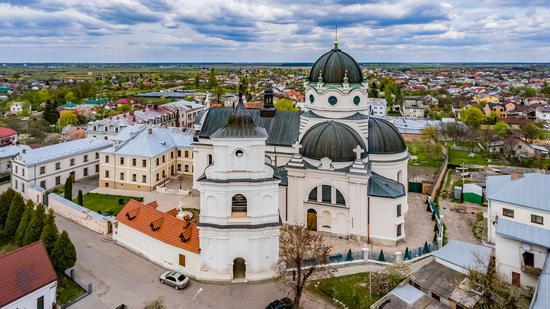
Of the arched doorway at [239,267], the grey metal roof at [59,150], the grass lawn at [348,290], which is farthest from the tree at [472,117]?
the arched doorway at [239,267]

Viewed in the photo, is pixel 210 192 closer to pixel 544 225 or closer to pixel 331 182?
pixel 331 182

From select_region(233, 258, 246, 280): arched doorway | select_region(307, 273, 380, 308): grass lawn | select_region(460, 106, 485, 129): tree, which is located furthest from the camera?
select_region(460, 106, 485, 129): tree

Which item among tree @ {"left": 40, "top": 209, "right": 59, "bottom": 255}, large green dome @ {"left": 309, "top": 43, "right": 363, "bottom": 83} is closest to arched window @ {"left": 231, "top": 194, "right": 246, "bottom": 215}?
tree @ {"left": 40, "top": 209, "right": 59, "bottom": 255}

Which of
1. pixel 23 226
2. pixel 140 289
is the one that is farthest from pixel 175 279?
pixel 23 226

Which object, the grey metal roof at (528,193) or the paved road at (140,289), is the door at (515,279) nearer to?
the grey metal roof at (528,193)

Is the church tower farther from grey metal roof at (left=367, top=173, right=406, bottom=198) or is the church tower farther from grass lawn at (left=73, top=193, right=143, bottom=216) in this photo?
grass lawn at (left=73, top=193, right=143, bottom=216)

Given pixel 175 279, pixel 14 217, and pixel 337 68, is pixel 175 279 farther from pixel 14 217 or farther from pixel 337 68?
pixel 337 68

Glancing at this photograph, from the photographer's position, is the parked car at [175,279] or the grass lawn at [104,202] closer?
the parked car at [175,279]
